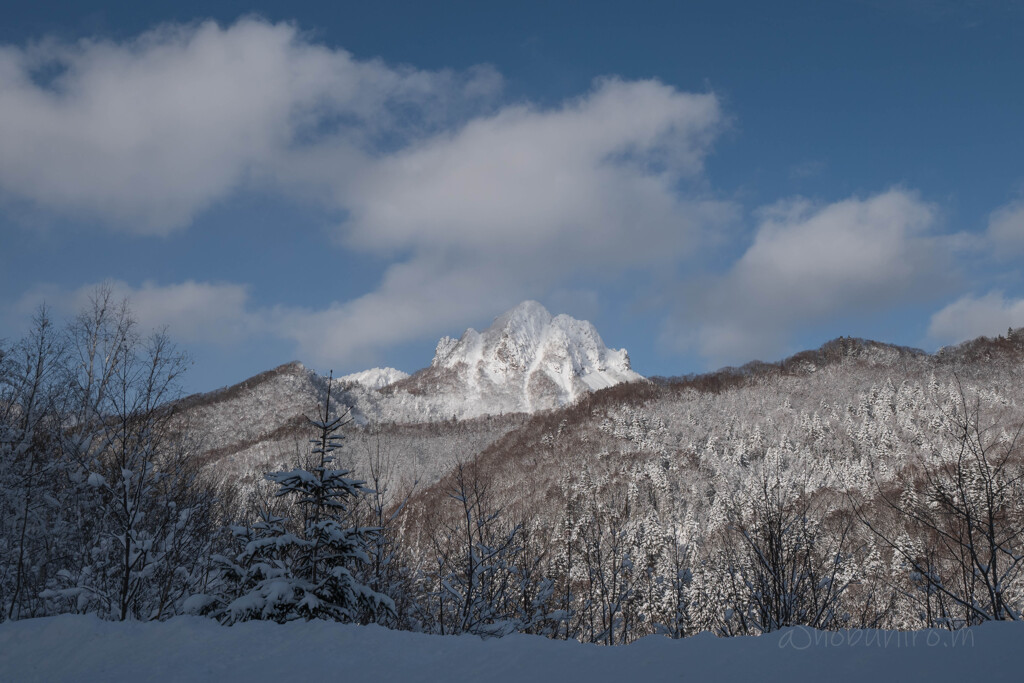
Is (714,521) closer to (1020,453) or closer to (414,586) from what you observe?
(1020,453)

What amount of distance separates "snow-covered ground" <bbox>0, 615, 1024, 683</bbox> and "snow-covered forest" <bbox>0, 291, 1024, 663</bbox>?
75 cm

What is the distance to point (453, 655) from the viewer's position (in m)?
4.59

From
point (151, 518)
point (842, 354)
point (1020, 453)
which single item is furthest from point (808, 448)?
point (151, 518)

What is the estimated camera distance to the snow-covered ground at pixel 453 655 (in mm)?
3415

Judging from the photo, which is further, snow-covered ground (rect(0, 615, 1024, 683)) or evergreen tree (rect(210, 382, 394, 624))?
evergreen tree (rect(210, 382, 394, 624))

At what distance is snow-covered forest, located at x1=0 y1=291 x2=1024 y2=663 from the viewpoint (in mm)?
7367

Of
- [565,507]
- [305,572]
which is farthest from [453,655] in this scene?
[565,507]

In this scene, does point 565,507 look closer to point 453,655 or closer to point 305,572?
point 305,572

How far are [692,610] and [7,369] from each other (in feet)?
97.1

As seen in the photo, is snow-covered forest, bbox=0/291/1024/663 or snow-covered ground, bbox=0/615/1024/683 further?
snow-covered forest, bbox=0/291/1024/663

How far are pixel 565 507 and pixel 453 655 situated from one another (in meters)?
A: 15.3

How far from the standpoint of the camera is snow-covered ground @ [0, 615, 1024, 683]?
342 cm

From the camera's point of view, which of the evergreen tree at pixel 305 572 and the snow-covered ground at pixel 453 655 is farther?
the evergreen tree at pixel 305 572

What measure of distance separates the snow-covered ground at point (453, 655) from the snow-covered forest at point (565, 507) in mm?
754
